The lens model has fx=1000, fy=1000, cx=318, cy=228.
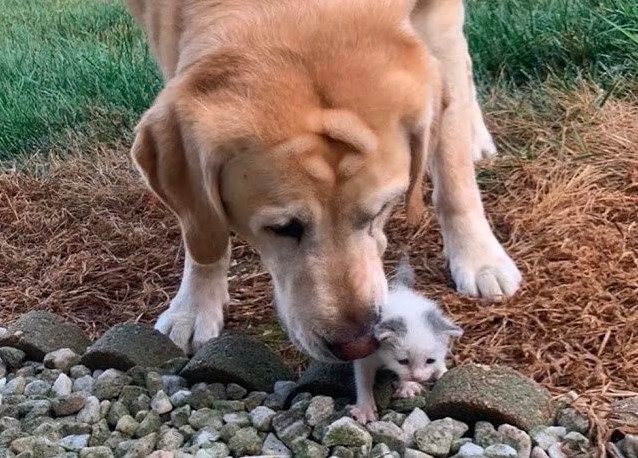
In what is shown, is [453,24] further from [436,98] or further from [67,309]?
[67,309]

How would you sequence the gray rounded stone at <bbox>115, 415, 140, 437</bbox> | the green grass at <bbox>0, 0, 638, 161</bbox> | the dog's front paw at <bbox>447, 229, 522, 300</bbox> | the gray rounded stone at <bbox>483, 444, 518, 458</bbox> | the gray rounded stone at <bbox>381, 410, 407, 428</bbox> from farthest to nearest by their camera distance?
the green grass at <bbox>0, 0, 638, 161</bbox> < the dog's front paw at <bbox>447, 229, 522, 300</bbox> < the gray rounded stone at <bbox>115, 415, 140, 437</bbox> < the gray rounded stone at <bbox>381, 410, 407, 428</bbox> < the gray rounded stone at <bbox>483, 444, 518, 458</bbox>

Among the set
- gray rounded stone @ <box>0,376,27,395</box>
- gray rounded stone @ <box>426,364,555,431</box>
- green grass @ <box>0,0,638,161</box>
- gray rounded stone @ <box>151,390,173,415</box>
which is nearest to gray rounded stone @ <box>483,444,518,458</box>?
gray rounded stone @ <box>426,364,555,431</box>

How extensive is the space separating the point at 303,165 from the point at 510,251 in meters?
1.31

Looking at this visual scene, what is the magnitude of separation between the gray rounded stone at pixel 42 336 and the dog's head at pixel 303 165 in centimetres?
74

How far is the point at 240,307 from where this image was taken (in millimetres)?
3441

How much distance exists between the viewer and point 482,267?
3.29 m

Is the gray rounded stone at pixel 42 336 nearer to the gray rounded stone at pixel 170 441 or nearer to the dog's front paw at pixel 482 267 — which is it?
the gray rounded stone at pixel 170 441

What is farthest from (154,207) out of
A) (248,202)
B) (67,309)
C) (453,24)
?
(248,202)

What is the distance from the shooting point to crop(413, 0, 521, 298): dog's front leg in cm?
328

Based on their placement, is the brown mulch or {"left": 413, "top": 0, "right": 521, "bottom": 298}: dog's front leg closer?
the brown mulch

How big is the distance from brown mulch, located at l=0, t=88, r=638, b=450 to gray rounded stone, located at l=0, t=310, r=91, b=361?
25 cm

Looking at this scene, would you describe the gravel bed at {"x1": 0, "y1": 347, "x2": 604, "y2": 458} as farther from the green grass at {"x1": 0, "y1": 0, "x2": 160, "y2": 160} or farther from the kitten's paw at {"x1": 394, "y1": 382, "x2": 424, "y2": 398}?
the green grass at {"x1": 0, "y1": 0, "x2": 160, "y2": 160}

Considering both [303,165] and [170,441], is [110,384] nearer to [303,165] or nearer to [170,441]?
[170,441]

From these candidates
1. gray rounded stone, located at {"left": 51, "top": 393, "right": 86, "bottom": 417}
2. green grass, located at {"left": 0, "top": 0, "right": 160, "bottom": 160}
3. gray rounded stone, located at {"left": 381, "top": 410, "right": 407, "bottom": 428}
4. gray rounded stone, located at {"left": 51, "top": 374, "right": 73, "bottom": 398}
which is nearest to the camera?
gray rounded stone, located at {"left": 381, "top": 410, "right": 407, "bottom": 428}
